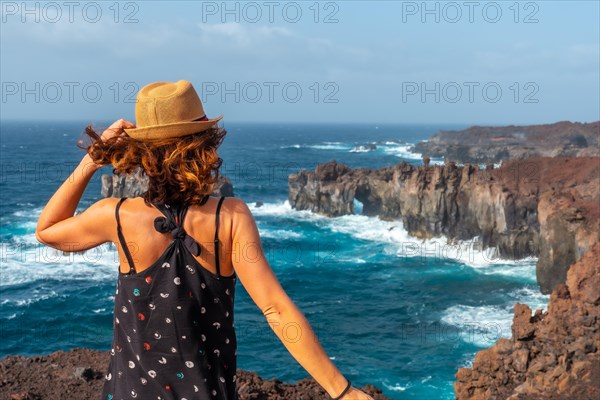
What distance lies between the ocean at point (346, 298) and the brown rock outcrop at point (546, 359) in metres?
7.06

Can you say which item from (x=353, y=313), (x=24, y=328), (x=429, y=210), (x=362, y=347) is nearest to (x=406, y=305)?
(x=353, y=313)

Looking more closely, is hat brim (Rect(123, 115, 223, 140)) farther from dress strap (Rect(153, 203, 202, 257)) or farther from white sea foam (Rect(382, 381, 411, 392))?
white sea foam (Rect(382, 381, 411, 392))

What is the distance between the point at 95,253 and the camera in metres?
45.1

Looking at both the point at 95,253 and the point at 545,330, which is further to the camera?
the point at 95,253

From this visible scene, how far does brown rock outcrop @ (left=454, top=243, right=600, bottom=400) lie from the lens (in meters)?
15.7

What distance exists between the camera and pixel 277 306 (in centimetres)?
288

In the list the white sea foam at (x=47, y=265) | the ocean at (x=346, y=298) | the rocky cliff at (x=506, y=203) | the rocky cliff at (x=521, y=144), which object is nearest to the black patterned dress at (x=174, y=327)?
the ocean at (x=346, y=298)

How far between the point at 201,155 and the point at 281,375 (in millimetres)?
23977

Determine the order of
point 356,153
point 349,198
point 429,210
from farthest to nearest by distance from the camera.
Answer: point 356,153
point 349,198
point 429,210

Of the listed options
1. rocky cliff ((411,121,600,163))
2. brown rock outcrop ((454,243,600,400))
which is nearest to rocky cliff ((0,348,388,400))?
brown rock outcrop ((454,243,600,400))

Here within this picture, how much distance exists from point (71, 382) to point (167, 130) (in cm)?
1126

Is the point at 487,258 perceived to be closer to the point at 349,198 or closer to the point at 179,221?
the point at 349,198

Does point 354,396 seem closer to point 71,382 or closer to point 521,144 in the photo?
point 71,382

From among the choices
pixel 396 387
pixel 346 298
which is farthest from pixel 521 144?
pixel 396 387
